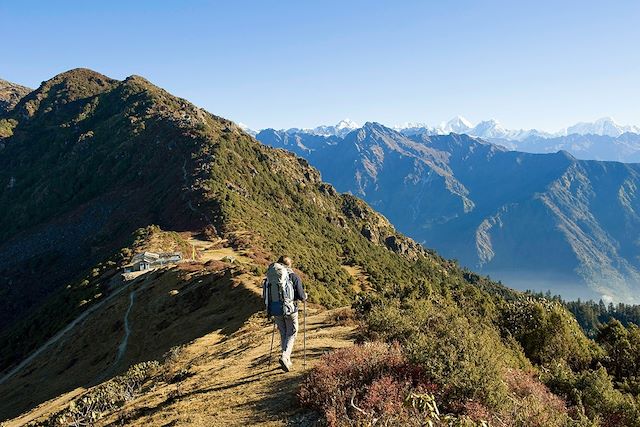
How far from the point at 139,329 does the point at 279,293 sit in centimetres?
3256

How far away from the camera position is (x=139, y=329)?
141ft

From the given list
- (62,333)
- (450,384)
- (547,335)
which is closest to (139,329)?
(62,333)

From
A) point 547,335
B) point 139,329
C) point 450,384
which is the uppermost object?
point 450,384

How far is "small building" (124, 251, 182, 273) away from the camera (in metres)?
68.6

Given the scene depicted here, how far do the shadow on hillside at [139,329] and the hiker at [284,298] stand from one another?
15713mm

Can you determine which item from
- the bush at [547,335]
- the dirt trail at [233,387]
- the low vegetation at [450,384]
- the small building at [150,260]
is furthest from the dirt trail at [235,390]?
the small building at [150,260]

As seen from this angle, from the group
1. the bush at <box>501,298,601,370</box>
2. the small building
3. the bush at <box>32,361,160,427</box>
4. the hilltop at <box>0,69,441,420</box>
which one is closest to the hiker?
the bush at <box>32,361,160,427</box>

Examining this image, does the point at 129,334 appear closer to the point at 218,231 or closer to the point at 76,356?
the point at 76,356

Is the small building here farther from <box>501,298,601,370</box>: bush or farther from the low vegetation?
the low vegetation

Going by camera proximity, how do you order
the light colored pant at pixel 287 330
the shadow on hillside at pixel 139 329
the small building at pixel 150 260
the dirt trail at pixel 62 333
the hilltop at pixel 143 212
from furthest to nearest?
the hilltop at pixel 143 212 < the small building at pixel 150 260 < the dirt trail at pixel 62 333 < the shadow on hillside at pixel 139 329 < the light colored pant at pixel 287 330

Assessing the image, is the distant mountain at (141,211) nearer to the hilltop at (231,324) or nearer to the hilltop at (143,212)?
the hilltop at (143,212)

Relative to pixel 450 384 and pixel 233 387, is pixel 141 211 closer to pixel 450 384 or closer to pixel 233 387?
pixel 233 387

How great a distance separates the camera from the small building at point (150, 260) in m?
68.6

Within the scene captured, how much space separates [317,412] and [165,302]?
39.3 meters
